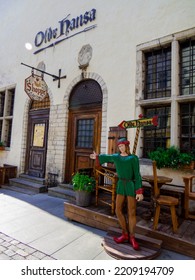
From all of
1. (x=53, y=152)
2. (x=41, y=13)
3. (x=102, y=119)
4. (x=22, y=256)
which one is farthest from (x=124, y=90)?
(x=41, y=13)

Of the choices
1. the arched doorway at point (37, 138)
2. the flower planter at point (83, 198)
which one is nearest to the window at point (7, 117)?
the arched doorway at point (37, 138)

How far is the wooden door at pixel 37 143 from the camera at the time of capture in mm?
6932

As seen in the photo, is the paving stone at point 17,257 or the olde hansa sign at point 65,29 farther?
the olde hansa sign at point 65,29

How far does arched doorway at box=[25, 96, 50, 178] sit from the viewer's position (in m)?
6.94

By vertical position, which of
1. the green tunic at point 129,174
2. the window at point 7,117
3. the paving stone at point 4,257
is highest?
the window at point 7,117

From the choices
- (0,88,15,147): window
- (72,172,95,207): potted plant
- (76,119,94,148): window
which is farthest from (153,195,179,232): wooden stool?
(0,88,15,147): window

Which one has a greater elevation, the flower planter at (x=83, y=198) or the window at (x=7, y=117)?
the window at (x=7, y=117)

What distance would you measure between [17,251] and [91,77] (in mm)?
4790

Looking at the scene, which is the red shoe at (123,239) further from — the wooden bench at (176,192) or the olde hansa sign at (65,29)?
the olde hansa sign at (65,29)

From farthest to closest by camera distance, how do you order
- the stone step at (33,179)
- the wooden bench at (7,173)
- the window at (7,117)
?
the window at (7,117) < the wooden bench at (7,173) < the stone step at (33,179)

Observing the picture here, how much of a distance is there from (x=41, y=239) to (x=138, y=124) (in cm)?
249

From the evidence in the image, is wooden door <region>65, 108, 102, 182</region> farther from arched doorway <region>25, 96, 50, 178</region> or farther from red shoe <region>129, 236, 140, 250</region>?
red shoe <region>129, 236, 140, 250</region>

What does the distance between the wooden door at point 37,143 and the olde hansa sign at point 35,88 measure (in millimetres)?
931

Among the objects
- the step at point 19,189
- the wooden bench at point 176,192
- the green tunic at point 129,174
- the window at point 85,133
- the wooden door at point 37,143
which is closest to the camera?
the green tunic at point 129,174
